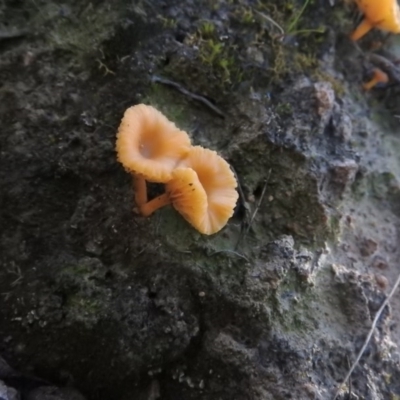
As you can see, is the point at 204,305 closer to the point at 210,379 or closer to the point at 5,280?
the point at 210,379

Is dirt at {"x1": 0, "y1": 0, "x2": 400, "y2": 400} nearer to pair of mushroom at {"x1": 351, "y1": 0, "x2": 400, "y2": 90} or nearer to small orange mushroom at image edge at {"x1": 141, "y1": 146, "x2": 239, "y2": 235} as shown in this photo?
small orange mushroom at image edge at {"x1": 141, "y1": 146, "x2": 239, "y2": 235}

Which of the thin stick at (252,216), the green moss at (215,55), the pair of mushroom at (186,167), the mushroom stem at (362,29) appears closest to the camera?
the pair of mushroom at (186,167)

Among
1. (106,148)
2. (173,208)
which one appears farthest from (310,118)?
Answer: (106,148)

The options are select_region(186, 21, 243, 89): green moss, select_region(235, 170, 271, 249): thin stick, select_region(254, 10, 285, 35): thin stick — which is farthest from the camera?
select_region(254, 10, 285, 35): thin stick

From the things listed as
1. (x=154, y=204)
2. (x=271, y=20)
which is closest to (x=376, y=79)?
(x=271, y=20)

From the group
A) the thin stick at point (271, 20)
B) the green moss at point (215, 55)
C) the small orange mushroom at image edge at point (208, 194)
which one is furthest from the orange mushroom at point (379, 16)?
the small orange mushroom at image edge at point (208, 194)

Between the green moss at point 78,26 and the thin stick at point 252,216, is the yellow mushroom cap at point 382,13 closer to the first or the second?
the thin stick at point 252,216

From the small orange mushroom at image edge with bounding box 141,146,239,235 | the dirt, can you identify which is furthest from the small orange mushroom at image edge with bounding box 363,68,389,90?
the small orange mushroom at image edge with bounding box 141,146,239,235
